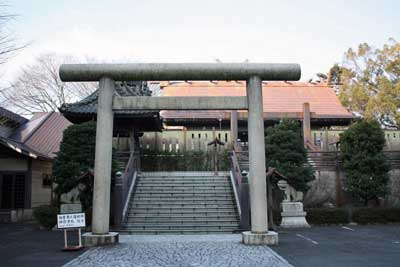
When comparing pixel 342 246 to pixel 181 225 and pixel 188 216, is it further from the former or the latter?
pixel 188 216

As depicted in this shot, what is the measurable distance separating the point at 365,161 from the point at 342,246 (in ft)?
23.3

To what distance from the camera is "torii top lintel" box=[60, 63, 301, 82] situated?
1073 centimetres

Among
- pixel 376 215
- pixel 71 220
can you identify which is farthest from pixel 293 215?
pixel 71 220

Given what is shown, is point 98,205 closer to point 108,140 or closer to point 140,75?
point 108,140

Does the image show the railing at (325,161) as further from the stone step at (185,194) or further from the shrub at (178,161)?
the stone step at (185,194)

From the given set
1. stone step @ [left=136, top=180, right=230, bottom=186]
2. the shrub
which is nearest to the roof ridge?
the shrub

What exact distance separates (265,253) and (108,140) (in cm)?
531

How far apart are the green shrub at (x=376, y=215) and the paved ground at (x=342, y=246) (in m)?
0.90

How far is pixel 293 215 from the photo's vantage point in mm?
14750

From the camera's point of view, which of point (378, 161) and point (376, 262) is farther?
point (378, 161)

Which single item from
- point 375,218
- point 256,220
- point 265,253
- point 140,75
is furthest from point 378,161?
point 140,75

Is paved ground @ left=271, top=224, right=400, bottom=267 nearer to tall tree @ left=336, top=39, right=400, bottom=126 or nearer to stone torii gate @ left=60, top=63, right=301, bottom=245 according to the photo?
stone torii gate @ left=60, top=63, right=301, bottom=245

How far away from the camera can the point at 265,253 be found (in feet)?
29.5

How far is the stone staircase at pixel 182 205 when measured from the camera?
13.3 m
